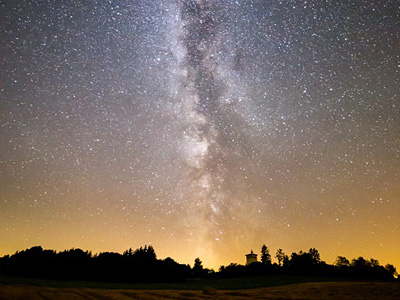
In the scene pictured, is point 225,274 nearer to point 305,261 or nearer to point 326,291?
point 305,261

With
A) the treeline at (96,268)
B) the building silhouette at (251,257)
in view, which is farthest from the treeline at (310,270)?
the building silhouette at (251,257)

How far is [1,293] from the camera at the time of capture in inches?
583

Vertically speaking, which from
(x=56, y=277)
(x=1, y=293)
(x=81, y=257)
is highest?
(x=81, y=257)

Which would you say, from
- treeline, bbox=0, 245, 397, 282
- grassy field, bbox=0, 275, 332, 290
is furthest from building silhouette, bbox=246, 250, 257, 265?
grassy field, bbox=0, 275, 332, 290

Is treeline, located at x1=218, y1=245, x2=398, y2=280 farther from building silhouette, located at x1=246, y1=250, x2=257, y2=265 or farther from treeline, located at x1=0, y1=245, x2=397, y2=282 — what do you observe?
building silhouette, located at x1=246, y1=250, x2=257, y2=265

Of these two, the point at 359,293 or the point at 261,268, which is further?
the point at 261,268

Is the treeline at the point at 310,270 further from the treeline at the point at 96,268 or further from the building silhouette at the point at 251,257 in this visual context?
the building silhouette at the point at 251,257

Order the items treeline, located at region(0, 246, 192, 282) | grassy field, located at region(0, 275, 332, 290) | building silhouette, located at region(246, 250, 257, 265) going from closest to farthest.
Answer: grassy field, located at region(0, 275, 332, 290)
treeline, located at region(0, 246, 192, 282)
building silhouette, located at region(246, 250, 257, 265)

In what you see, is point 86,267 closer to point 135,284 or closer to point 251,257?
point 135,284

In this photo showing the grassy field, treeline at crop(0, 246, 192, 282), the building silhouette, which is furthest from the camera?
the building silhouette

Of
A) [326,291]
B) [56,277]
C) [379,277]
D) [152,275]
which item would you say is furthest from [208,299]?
[379,277]

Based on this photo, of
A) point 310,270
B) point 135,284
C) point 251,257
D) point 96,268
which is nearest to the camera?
point 135,284

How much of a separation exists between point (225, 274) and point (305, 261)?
1825cm

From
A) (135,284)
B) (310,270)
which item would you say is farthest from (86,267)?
(310,270)
